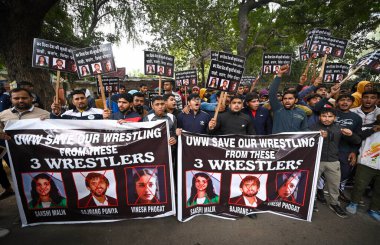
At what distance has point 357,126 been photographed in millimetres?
3676

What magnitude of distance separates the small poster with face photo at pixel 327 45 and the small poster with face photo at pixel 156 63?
3.87 meters

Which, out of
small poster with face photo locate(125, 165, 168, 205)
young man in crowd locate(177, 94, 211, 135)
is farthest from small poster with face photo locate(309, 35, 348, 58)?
small poster with face photo locate(125, 165, 168, 205)

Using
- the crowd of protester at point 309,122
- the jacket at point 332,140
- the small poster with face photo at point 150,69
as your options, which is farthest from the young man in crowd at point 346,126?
the small poster with face photo at point 150,69

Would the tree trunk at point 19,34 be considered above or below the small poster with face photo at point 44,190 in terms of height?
above

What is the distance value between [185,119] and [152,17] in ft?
35.8

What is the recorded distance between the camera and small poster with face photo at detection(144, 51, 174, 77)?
5.59 metres

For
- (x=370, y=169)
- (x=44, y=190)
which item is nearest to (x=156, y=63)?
(x=44, y=190)

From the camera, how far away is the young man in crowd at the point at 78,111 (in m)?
3.68

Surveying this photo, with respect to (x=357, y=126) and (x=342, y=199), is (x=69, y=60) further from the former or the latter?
(x=342, y=199)

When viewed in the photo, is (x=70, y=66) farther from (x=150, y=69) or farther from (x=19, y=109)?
(x=150, y=69)

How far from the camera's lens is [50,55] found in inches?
150

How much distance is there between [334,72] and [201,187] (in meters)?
5.13

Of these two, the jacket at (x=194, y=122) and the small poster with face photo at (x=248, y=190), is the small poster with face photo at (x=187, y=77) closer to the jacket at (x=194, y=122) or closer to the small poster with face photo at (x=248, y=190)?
the jacket at (x=194, y=122)

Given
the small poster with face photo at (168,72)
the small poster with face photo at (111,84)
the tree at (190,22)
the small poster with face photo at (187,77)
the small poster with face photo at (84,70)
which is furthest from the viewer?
the tree at (190,22)
